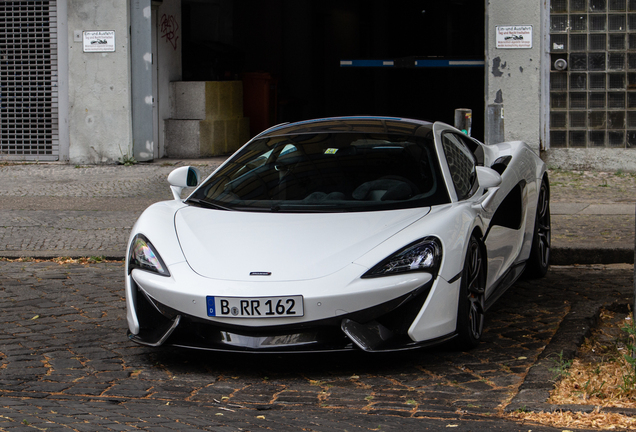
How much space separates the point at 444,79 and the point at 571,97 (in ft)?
30.5

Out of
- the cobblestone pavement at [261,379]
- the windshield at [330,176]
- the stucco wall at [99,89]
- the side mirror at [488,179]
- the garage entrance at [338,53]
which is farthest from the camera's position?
the garage entrance at [338,53]

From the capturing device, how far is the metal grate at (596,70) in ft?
41.1

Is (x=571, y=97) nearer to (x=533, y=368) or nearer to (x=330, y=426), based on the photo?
(x=533, y=368)

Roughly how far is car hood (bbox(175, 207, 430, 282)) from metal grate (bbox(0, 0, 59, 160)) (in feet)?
Answer: 32.7

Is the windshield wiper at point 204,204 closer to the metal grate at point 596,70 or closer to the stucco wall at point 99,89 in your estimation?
the metal grate at point 596,70

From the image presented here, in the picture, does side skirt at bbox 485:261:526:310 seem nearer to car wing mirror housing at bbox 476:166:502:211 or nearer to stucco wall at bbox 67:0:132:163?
car wing mirror housing at bbox 476:166:502:211

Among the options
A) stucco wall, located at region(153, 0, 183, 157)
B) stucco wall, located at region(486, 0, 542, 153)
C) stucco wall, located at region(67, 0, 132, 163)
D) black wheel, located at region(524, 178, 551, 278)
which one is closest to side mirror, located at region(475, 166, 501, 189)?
black wheel, located at region(524, 178, 551, 278)

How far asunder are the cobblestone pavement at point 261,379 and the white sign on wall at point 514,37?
7342 mm

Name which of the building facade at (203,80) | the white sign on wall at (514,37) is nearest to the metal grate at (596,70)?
the building facade at (203,80)

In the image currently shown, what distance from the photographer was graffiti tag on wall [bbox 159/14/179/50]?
578 inches

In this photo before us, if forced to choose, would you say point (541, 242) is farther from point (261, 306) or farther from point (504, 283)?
point (261, 306)

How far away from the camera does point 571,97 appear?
12.7 m

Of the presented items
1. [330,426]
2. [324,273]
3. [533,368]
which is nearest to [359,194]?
[324,273]

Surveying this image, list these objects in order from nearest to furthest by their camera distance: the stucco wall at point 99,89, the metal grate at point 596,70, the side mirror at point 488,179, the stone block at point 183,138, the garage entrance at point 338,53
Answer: the side mirror at point 488,179, the metal grate at point 596,70, the stucco wall at point 99,89, the stone block at point 183,138, the garage entrance at point 338,53
